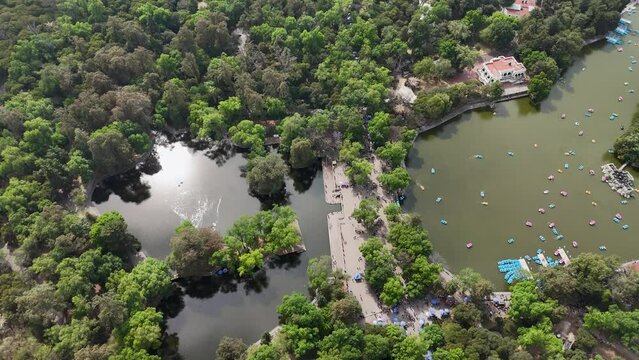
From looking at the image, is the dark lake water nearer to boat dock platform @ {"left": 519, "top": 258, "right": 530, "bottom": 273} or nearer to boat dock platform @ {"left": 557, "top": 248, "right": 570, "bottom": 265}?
boat dock platform @ {"left": 519, "top": 258, "right": 530, "bottom": 273}

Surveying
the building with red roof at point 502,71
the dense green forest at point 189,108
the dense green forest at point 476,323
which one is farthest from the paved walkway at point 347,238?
the building with red roof at point 502,71

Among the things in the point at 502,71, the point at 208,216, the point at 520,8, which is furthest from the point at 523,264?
the point at 520,8

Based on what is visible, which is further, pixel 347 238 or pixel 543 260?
pixel 347 238

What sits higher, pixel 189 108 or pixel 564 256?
pixel 189 108

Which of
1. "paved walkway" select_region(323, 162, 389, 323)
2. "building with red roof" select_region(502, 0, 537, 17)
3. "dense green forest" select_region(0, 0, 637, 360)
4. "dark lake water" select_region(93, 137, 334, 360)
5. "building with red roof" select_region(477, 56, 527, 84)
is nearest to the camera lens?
"dense green forest" select_region(0, 0, 637, 360)

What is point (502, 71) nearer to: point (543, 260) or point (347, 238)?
point (543, 260)

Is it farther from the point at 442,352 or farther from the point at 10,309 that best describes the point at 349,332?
the point at 10,309

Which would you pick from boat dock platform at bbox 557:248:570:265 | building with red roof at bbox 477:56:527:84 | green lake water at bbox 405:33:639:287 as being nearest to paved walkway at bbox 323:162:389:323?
green lake water at bbox 405:33:639:287
